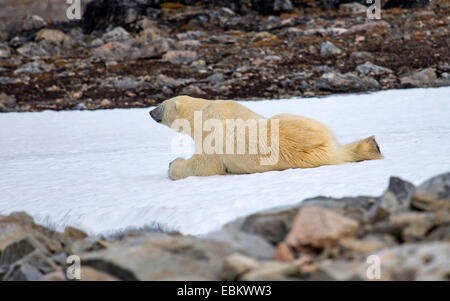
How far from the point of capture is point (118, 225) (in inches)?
179

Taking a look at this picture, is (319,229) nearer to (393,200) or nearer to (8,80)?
(393,200)

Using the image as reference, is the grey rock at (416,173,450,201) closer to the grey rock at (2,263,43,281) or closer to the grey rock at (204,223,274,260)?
the grey rock at (204,223,274,260)

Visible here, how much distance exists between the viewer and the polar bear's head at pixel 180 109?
20.2 ft

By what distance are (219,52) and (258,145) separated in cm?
1522

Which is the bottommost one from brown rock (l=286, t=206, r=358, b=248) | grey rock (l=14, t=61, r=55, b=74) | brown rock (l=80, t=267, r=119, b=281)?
grey rock (l=14, t=61, r=55, b=74)

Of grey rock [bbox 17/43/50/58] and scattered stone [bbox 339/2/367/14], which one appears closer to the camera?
grey rock [bbox 17/43/50/58]

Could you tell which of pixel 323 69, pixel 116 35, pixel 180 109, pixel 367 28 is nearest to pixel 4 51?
pixel 116 35

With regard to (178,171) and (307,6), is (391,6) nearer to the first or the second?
(307,6)

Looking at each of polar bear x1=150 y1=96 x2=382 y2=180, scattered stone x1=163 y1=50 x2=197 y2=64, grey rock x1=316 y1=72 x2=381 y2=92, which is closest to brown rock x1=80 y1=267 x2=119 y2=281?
polar bear x1=150 y1=96 x2=382 y2=180

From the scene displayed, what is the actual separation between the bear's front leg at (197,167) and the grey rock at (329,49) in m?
12.9

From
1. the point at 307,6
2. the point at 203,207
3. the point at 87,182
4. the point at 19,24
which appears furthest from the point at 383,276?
the point at 19,24

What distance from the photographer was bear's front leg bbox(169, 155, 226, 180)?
226 inches

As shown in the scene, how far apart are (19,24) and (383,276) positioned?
30.4m

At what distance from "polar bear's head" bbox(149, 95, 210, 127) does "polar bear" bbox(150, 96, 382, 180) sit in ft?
0.83
